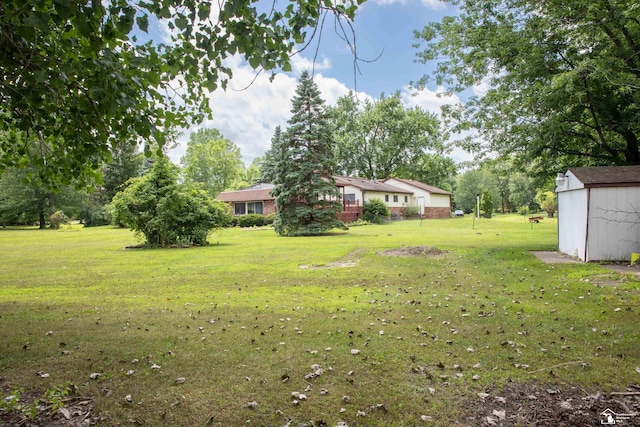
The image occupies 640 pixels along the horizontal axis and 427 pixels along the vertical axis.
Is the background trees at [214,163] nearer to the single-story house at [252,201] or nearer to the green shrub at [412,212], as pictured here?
the single-story house at [252,201]

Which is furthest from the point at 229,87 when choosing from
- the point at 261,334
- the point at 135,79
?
the point at 261,334

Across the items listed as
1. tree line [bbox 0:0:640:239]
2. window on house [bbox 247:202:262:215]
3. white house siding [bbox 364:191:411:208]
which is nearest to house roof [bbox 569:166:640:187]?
tree line [bbox 0:0:640:239]

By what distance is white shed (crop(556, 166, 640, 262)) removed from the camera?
31.2 feet

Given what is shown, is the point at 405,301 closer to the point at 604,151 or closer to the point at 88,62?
the point at 88,62

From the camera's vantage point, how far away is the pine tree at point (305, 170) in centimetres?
2292

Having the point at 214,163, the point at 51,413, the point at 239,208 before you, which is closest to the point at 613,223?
the point at 51,413

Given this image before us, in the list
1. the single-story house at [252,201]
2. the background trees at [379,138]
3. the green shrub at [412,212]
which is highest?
the background trees at [379,138]

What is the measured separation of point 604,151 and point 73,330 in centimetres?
1541

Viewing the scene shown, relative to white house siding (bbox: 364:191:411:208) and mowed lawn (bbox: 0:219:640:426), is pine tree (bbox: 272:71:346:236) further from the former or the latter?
white house siding (bbox: 364:191:411:208)

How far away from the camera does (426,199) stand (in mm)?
46750

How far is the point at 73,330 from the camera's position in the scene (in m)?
5.16

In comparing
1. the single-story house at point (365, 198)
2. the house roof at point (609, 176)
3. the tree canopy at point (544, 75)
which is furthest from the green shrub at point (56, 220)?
the house roof at point (609, 176)

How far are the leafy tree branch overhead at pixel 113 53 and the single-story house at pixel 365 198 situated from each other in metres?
30.3

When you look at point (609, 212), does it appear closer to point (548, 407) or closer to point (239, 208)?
point (548, 407)
